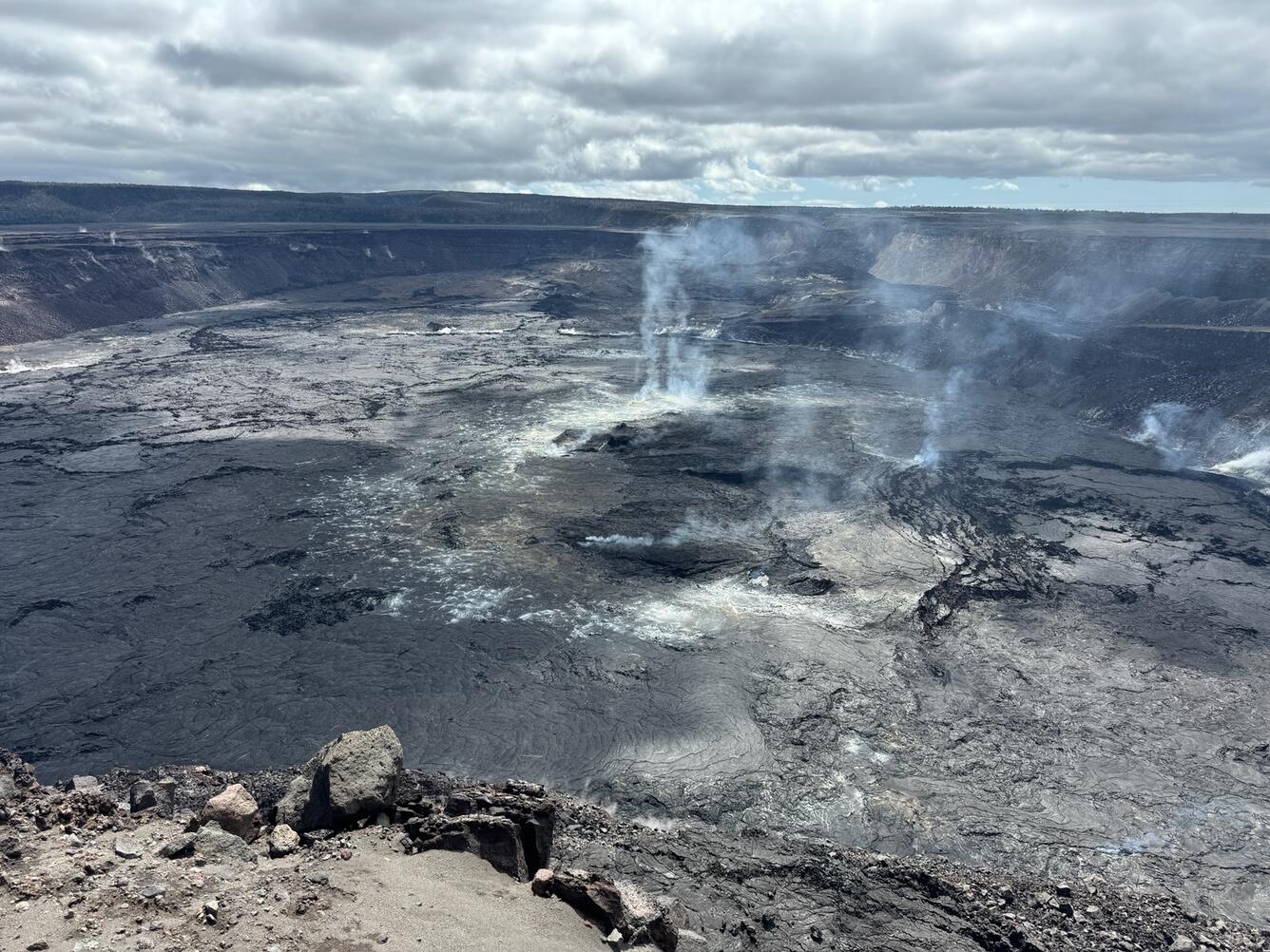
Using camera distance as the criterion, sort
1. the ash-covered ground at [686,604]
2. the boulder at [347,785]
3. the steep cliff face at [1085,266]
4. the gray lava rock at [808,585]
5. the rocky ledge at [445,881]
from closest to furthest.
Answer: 1. the rocky ledge at [445,881]
2. the boulder at [347,785]
3. the ash-covered ground at [686,604]
4. the gray lava rock at [808,585]
5. the steep cliff face at [1085,266]

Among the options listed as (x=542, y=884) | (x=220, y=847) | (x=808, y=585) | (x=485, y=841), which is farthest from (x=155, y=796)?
(x=808, y=585)

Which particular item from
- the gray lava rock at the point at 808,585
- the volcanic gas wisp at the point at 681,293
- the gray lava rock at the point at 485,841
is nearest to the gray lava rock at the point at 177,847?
the gray lava rock at the point at 485,841

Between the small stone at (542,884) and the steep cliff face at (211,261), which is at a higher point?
the steep cliff face at (211,261)

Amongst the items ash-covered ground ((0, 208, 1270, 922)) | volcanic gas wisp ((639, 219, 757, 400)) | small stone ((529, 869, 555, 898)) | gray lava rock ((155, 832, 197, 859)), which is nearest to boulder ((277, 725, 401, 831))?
gray lava rock ((155, 832, 197, 859))

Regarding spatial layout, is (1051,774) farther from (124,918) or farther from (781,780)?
(124,918)

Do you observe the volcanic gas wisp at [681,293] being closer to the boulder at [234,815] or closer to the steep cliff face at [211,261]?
the steep cliff face at [211,261]

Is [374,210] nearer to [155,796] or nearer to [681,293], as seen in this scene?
[681,293]

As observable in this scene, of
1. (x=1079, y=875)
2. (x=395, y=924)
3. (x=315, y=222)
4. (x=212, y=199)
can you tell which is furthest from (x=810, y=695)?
(x=212, y=199)
